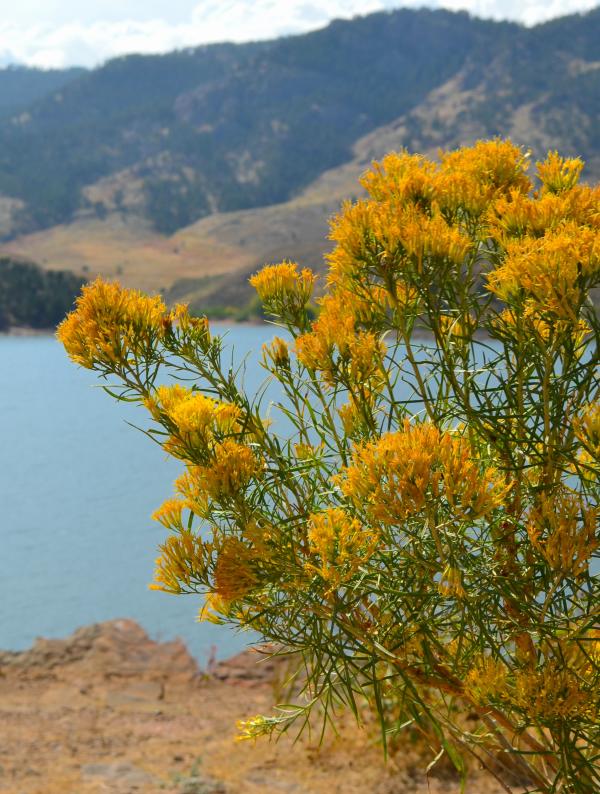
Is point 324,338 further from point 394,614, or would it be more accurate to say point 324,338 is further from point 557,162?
point 557,162

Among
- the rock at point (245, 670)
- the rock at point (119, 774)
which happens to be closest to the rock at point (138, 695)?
the rock at point (245, 670)

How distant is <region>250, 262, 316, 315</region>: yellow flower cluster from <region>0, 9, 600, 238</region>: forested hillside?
123 meters

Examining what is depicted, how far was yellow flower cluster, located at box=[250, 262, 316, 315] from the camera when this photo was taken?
6.53 ft

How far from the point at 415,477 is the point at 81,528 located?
16.3 metres

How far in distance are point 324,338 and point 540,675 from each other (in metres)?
0.84

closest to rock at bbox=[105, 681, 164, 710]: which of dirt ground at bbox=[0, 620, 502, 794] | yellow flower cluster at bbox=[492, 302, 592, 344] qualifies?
dirt ground at bbox=[0, 620, 502, 794]

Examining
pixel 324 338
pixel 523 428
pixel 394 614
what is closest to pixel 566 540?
pixel 523 428

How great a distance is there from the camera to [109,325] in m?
1.78

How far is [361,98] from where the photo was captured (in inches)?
7697

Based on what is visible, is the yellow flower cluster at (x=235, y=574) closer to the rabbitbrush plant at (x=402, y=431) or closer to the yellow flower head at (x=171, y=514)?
the rabbitbrush plant at (x=402, y=431)

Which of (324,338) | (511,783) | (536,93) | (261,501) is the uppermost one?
(536,93)

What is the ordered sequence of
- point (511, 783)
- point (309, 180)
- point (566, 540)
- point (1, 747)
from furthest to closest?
point (309, 180) → point (1, 747) → point (511, 783) → point (566, 540)

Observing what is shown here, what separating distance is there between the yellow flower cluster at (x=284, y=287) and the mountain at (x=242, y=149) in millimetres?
73082

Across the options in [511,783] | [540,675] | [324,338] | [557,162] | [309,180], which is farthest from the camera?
[309,180]
